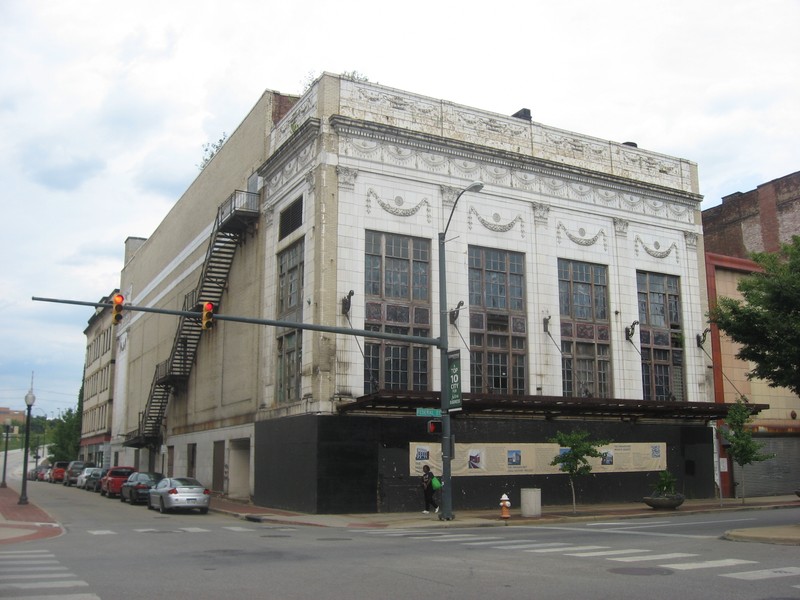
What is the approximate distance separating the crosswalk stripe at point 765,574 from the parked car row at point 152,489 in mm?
20764

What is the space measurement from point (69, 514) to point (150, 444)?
2232 cm

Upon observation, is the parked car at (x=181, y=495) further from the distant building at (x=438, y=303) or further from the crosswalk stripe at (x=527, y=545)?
the crosswalk stripe at (x=527, y=545)

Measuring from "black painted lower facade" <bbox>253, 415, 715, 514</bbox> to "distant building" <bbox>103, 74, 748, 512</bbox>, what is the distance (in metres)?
0.08

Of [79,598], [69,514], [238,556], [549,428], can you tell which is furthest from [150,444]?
[79,598]

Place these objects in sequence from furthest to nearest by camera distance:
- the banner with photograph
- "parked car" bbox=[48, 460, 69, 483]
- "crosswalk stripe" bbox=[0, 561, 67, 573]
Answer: "parked car" bbox=[48, 460, 69, 483], the banner with photograph, "crosswalk stripe" bbox=[0, 561, 67, 573]

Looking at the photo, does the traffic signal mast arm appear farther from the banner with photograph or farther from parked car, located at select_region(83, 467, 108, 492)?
parked car, located at select_region(83, 467, 108, 492)

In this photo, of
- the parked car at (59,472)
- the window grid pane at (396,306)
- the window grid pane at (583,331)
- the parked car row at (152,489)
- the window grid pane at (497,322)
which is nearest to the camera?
the parked car row at (152,489)

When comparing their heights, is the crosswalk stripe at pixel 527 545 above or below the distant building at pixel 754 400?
below

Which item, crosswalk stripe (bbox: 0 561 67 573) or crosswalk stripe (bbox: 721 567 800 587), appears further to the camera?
crosswalk stripe (bbox: 0 561 67 573)

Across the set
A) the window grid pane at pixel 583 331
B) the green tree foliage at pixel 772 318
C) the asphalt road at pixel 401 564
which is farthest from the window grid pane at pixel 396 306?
the green tree foliage at pixel 772 318

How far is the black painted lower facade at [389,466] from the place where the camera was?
26.9 metres

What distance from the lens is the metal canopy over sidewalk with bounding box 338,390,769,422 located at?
86.4ft

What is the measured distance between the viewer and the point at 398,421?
28.0 m

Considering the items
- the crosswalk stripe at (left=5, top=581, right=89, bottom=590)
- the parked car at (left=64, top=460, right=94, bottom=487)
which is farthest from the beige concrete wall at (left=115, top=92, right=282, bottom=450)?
the crosswalk stripe at (left=5, top=581, right=89, bottom=590)
